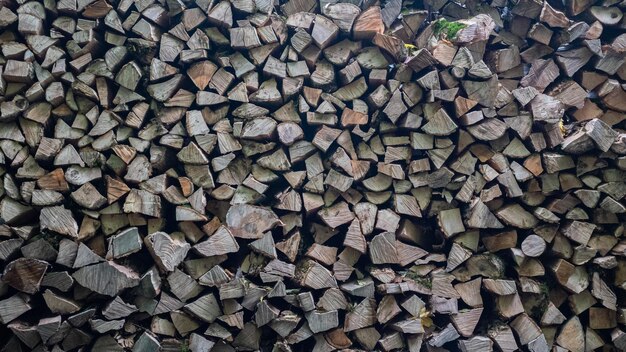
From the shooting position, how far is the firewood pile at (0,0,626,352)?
94.3 inches

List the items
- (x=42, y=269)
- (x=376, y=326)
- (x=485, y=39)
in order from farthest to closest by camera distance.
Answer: (x=485, y=39) < (x=376, y=326) < (x=42, y=269)

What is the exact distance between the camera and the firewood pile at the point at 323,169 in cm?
239

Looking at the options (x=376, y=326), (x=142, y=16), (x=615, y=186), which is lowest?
(x=376, y=326)

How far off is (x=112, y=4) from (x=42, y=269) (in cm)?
136

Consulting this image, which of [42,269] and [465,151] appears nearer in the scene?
[42,269]

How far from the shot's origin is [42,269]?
2.26 m

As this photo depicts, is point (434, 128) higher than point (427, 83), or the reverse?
point (427, 83)

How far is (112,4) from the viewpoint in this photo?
264 centimetres

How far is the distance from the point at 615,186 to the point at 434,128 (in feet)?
3.18

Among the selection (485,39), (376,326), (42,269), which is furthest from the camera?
(485,39)

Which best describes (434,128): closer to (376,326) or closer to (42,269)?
(376,326)

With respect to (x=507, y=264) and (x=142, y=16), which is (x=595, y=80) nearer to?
(x=507, y=264)

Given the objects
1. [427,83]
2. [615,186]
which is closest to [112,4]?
[427,83]

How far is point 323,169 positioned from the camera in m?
2.61
